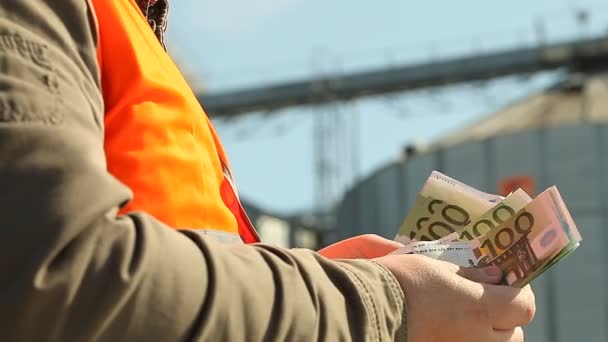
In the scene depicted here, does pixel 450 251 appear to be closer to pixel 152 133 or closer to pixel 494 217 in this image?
pixel 494 217

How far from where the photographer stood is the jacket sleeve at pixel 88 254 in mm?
1076

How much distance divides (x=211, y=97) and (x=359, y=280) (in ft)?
81.0

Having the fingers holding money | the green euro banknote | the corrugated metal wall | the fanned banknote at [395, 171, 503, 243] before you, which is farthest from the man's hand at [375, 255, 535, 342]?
the corrugated metal wall

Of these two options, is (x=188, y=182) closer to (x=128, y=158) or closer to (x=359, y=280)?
(x=128, y=158)

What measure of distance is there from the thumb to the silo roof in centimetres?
1717

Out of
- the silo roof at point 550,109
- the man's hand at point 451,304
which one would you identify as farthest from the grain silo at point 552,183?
the man's hand at point 451,304

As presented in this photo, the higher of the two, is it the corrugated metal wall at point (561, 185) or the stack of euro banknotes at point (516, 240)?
the stack of euro banknotes at point (516, 240)

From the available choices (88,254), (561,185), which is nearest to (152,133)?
(88,254)

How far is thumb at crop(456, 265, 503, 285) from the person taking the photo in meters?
1.48

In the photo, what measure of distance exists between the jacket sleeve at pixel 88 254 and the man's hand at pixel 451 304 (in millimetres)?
86

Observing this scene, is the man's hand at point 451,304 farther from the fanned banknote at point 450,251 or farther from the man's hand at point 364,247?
the man's hand at point 364,247

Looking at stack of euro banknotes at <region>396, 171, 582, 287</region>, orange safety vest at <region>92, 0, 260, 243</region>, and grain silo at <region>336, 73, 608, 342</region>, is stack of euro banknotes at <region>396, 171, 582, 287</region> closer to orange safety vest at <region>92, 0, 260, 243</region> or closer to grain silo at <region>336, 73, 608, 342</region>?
orange safety vest at <region>92, 0, 260, 243</region>

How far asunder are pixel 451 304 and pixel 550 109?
61.4 feet

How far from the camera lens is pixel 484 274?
1511 mm
